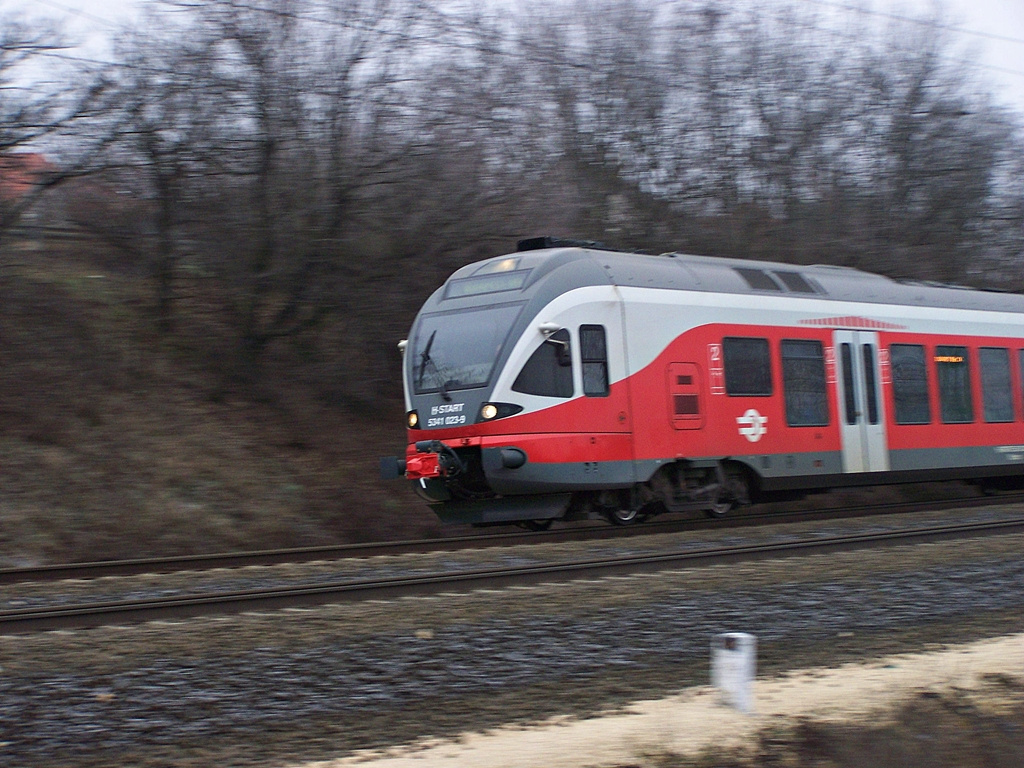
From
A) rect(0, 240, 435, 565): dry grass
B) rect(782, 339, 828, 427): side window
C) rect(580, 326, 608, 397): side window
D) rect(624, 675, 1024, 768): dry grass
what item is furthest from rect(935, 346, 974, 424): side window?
rect(624, 675, 1024, 768): dry grass

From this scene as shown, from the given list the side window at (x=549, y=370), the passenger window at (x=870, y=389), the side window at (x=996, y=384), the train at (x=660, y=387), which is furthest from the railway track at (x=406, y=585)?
the side window at (x=996, y=384)

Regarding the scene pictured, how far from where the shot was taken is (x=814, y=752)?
5.17m

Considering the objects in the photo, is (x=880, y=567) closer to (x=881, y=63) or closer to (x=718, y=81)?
(x=718, y=81)

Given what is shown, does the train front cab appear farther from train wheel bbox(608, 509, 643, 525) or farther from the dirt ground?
the dirt ground

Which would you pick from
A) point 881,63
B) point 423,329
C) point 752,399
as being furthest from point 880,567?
point 881,63

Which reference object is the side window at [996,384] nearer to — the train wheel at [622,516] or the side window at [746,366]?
the side window at [746,366]

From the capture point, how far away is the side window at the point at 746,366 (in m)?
14.0

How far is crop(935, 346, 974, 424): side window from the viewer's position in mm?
16719

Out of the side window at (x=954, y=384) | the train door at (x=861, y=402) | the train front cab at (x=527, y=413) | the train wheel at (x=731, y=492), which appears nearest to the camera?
the train front cab at (x=527, y=413)

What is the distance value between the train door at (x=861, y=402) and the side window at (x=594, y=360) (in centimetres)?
426

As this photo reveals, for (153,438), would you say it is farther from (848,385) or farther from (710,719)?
(710,719)

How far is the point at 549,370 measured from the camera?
487 inches

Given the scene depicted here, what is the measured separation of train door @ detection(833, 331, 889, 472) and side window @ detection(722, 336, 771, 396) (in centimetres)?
147

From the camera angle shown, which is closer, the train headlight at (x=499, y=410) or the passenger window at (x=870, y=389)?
the train headlight at (x=499, y=410)
